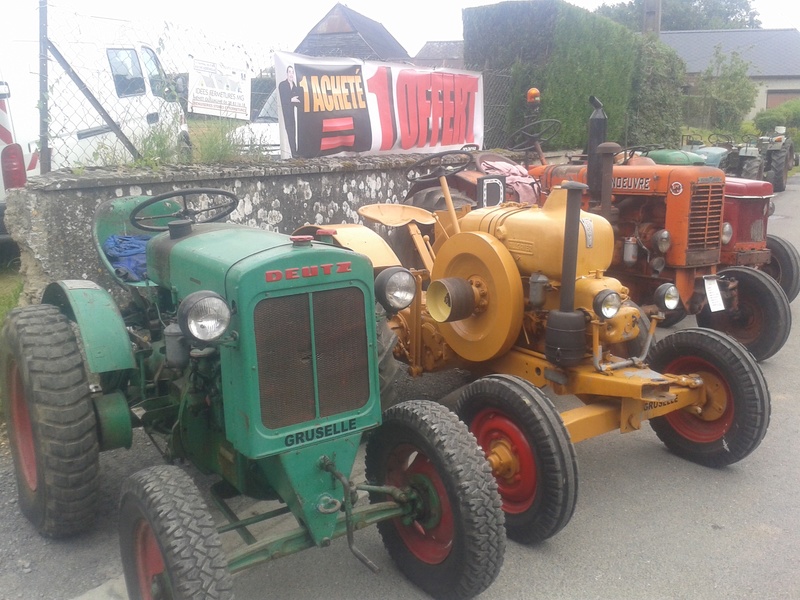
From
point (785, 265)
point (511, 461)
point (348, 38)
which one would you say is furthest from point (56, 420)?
point (348, 38)

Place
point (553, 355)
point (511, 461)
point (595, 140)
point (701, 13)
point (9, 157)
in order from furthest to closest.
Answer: point (701, 13), point (9, 157), point (595, 140), point (553, 355), point (511, 461)

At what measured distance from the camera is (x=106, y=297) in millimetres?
3168

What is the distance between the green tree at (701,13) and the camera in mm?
60375

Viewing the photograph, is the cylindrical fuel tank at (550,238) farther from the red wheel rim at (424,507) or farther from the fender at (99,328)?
the fender at (99,328)

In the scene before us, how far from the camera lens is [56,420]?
9.04ft

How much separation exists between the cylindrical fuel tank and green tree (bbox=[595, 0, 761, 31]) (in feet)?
174

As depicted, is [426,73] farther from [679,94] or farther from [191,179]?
[679,94]

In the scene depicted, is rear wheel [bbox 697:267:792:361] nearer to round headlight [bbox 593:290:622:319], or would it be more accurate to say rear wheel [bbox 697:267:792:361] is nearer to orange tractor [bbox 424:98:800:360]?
orange tractor [bbox 424:98:800:360]

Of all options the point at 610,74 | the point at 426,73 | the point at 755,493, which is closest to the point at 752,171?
the point at 610,74

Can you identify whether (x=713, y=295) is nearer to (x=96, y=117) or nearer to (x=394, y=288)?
(x=394, y=288)

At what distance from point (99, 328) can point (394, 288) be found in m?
1.24

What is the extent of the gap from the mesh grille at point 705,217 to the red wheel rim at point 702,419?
136 cm

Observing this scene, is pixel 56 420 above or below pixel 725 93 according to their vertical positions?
below

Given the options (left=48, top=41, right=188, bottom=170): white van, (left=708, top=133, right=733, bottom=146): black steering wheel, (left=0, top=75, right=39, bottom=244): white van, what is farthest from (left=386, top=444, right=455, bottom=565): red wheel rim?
(left=708, top=133, right=733, bottom=146): black steering wheel
